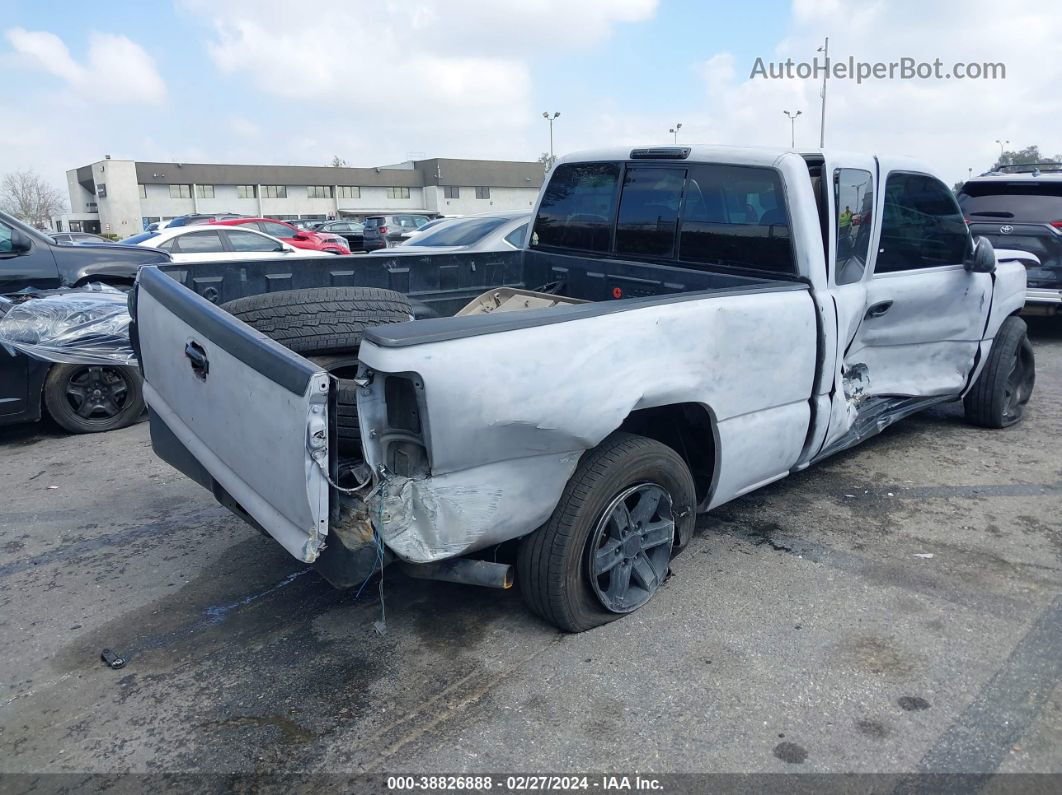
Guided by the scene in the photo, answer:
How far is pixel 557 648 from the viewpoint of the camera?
10.5 ft

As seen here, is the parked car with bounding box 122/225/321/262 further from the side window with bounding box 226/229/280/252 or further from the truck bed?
the truck bed

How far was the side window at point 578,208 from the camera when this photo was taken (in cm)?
478

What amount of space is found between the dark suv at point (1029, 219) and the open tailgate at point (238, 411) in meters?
8.76

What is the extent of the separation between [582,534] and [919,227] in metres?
3.02

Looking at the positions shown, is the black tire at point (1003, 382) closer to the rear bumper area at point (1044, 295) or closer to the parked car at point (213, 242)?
the rear bumper area at point (1044, 295)

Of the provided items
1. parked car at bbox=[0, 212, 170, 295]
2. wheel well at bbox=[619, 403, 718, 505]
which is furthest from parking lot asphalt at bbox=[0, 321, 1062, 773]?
parked car at bbox=[0, 212, 170, 295]

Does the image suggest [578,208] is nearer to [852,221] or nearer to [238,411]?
[852,221]

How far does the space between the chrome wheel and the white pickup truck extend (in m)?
0.01

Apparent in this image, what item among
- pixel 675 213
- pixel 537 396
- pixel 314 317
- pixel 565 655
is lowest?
pixel 565 655

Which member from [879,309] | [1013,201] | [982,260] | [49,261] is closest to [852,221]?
[879,309]

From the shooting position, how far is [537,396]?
108 inches

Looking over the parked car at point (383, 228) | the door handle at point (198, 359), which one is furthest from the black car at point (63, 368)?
the parked car at point (383, 228)

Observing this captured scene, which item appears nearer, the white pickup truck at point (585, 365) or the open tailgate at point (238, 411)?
the open tailgate at point (238, 411)

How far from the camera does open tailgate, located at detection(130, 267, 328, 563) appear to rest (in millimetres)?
2484
